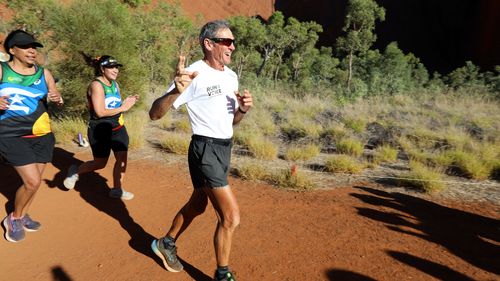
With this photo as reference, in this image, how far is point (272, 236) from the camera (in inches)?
151

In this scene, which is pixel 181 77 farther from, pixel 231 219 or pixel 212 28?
pixel 231 219

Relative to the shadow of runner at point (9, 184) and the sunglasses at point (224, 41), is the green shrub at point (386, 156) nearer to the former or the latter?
the sunglasses at point (224, 41)

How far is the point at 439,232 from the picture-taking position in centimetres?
394

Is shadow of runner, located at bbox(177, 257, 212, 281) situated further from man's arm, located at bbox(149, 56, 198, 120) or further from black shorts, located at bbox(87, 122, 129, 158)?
black shorts, located at bbox(87, 122, 129, 158)

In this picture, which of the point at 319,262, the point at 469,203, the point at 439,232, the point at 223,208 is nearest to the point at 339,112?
the point at 469,203

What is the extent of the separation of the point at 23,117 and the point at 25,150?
12.5 inches

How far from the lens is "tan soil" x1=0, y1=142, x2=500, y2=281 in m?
3.22

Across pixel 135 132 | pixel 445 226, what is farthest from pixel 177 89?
pixel 135 132

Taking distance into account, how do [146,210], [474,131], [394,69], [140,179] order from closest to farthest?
1. [146,210]
2. [140,179]
3. [474,131]
4. [394,69]

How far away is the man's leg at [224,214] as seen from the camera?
2643mm

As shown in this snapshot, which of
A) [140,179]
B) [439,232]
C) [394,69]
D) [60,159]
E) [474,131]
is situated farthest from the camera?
[394,69]

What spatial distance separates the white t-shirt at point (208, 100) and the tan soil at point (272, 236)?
52.9 inches

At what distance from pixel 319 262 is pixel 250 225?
1008mm

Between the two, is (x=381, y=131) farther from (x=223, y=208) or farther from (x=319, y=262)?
(x=223, y=208)
